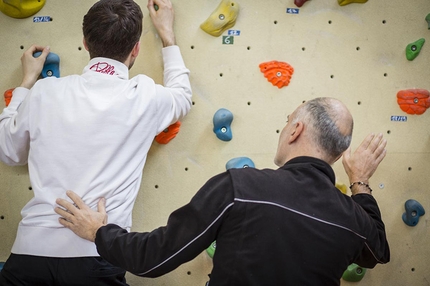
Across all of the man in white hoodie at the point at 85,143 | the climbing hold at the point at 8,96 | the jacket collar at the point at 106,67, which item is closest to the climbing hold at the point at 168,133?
the man in white hoodie at the point at 85,143

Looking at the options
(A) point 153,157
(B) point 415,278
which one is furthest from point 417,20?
(A) point 153,157

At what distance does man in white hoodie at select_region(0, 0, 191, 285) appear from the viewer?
140 cm

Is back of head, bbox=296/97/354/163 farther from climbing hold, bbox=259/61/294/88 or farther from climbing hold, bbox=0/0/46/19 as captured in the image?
climbing hold, bbox=0/0/46/19

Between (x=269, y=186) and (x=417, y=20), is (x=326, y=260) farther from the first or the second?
(x=417, y=20)

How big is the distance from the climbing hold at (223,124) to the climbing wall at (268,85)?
0.04 metres

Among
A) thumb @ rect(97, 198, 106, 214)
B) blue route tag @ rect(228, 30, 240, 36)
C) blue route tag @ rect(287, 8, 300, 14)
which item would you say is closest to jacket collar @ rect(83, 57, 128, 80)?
thumb @ rect(97, 198, 106, 214)

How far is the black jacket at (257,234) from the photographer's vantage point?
1.18m

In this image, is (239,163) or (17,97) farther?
(239,163)

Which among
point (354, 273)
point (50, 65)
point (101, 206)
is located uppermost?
point (50, 65)

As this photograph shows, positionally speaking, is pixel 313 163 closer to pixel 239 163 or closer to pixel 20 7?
pixel 239 163

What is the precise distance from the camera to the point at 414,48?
193cm

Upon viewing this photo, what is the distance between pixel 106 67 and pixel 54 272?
60cm

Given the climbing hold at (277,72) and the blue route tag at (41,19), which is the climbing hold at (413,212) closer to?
the climbing hold at (277,72)

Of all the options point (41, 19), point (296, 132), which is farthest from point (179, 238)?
point (41, 19)
